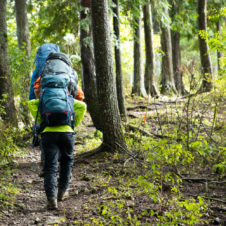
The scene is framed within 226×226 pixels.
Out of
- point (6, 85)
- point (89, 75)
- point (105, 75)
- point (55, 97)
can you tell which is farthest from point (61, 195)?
point (89, 75)

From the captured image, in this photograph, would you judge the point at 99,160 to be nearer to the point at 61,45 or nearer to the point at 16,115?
the point at 16,115

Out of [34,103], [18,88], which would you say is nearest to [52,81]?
[34,103]

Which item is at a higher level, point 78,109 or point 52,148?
point 78,109

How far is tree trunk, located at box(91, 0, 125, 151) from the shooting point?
5.55 metres

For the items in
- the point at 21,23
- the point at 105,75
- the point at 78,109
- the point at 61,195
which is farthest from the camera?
the point at 21,23

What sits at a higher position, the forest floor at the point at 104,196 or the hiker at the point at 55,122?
the hiker at the point at 55,122

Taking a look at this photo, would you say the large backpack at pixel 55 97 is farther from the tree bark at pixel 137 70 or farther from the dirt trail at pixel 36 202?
the tree bark at pixel 137 70

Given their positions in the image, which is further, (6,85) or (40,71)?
(6,85)

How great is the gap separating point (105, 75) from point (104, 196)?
2.44 m

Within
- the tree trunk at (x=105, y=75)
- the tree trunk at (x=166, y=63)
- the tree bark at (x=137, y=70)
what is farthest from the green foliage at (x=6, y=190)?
the tree trunk at (x=166, y=63)

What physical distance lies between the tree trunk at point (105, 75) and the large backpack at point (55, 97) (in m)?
1.60

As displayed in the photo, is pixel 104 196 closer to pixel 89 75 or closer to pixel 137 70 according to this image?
pixel 89 75

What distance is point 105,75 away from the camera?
564cm

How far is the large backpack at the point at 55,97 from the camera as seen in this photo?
3736 mm
